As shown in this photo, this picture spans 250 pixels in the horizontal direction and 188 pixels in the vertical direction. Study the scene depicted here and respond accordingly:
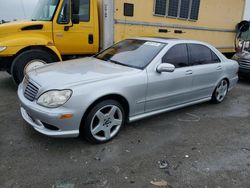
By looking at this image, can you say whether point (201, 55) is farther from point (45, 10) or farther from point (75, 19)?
point (45, 10)

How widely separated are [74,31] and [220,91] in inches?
150

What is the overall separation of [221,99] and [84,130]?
11.7 ft

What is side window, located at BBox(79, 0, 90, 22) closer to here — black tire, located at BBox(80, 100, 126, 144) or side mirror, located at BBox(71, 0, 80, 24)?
side mirror, located at BBox(71, 0, 80, 24)

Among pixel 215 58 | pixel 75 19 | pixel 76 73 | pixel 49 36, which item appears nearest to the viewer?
pixel 76 73

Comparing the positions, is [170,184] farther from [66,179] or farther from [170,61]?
[170,61]

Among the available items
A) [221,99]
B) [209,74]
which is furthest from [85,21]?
[221,99]

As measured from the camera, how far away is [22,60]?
17.0ft

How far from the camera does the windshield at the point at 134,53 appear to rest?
148 inches

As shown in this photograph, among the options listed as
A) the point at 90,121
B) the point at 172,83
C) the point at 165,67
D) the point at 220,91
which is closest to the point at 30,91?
the point at 90,121

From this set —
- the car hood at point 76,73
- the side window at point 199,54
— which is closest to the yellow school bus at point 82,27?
the car hood at point 76,73

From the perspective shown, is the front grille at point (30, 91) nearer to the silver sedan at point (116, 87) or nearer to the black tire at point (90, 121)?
the silver sedan at point (116, 87)

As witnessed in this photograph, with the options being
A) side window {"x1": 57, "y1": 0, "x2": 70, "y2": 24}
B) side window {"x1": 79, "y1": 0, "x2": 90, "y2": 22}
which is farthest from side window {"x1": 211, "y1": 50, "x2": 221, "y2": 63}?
side window {"x1": 57, "y1": 0, "x2": 70, "y2": 24}

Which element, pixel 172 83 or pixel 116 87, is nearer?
pixel 116 87

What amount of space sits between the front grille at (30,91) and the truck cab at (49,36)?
2.15 meters
